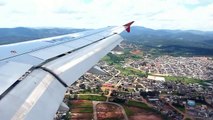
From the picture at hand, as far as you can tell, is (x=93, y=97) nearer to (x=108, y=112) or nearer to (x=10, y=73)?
(x=108, y=112)

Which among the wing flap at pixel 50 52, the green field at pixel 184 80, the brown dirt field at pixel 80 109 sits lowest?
the green field at pixel 184 80

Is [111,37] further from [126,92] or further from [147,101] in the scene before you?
[126,92]

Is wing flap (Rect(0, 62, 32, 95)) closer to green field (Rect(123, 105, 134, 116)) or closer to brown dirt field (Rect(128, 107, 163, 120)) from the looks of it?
brown dirt field (Rect(128, 107, 163, 120))

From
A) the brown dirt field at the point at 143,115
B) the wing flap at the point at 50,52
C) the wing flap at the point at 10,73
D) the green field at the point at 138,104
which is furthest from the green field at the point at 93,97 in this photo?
the wing flap at the point at 10,73

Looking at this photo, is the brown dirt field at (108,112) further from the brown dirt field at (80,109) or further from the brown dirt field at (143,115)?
the brown dirt field at (143,115)

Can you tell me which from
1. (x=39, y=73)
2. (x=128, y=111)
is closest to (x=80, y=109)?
(x=128, y=111)

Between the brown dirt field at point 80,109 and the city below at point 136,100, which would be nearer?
the brown dirt field at point 80,109

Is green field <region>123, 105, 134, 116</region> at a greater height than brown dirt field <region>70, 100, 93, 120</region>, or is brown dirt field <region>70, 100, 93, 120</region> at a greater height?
brown dirt field <region>70, 100, 93, 120</region>

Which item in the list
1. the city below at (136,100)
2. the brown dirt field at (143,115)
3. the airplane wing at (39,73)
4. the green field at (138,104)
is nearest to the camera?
the airplane wing at (39,73)

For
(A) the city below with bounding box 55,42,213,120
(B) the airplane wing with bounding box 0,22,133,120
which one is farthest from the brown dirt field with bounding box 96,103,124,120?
(B) the airplane wing with bounding box 0,22,133,120
